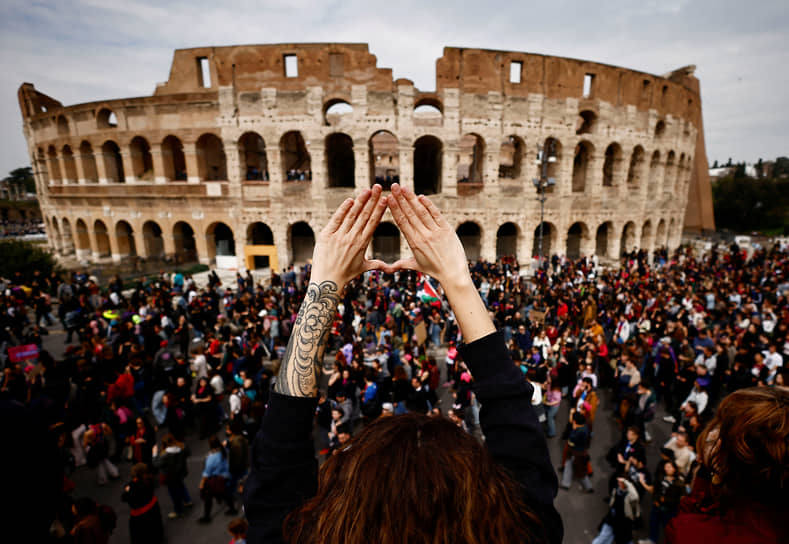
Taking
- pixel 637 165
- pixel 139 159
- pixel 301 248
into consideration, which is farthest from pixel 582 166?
pixel 139 159

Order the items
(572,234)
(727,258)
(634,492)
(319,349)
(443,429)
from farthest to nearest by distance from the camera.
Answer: (572,234)
(727,258)
(634,492)
(319,349)
(443,429)

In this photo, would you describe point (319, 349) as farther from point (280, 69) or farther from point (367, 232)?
point (280, 69)

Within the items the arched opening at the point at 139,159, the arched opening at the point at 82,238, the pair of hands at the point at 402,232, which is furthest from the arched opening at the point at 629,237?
the arched opening at the point at 82,238

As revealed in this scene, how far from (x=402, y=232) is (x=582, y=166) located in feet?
88.8

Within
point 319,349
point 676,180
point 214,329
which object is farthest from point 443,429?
point 676,180

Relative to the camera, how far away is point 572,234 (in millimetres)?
26453

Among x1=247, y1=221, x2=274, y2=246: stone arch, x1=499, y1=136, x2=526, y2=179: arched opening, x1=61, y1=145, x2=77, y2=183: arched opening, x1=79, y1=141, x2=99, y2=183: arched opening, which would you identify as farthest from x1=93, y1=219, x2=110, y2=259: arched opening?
x1=499, y1=136, x2=526, y2=179: arched opening

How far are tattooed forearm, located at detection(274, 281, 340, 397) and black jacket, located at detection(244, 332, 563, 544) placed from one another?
6 cm

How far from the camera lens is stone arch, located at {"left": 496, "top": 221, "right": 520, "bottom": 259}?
968 inches

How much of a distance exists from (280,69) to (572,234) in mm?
21732

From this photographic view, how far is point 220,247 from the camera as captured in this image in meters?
22.8

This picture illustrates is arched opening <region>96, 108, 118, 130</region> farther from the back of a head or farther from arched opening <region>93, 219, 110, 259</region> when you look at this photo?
the back of a head

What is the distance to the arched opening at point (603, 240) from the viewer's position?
25.3 metres

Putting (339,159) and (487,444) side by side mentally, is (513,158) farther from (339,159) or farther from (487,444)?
(487,444)
